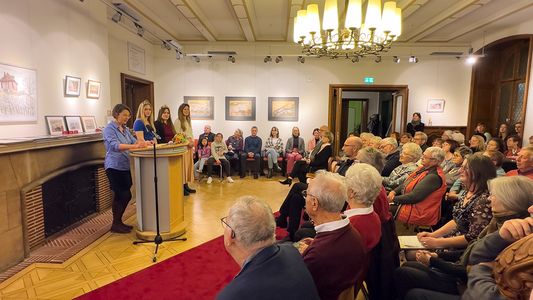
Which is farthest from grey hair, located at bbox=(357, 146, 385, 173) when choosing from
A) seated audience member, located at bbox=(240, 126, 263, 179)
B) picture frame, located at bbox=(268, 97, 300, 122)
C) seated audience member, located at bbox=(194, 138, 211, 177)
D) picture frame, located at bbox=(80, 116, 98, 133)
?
picture frame, located at bbox=(268, 97, 300, 122)

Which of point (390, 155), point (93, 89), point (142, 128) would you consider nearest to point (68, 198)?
point (142, 128)

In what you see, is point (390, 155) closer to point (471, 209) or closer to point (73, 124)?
point (471, 209)

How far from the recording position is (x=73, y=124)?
14.8 ft

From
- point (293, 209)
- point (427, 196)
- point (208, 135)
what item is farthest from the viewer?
point (208, 135)

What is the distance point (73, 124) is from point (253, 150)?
4592mm

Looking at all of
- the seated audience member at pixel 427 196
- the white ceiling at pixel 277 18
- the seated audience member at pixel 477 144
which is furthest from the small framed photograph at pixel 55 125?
the seated audience member at pixel 477 144

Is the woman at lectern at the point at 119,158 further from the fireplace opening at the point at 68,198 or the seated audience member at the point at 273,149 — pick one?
the seated audience member at the point at 273,149

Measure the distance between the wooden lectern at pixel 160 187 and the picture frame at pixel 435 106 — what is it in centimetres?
758

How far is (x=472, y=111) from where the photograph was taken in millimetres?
8414

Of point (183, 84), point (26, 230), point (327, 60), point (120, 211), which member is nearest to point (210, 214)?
point (120, 211)

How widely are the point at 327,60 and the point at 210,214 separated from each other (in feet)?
19.2

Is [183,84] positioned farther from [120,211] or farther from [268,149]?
[120,211]

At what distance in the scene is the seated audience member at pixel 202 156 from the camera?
754cm

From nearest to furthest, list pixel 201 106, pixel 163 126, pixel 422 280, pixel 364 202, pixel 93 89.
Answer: pixel 422 280
pixel 364 202
pixel 93 89
pixel 163 126
pixel 201 106
